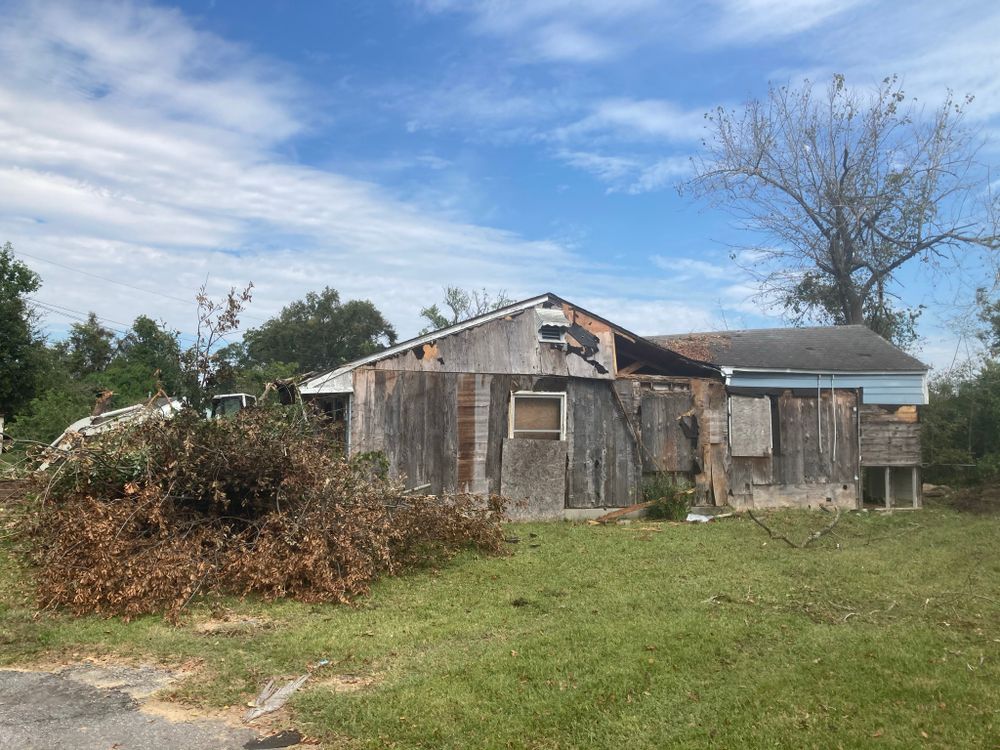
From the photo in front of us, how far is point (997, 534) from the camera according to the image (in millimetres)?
10945

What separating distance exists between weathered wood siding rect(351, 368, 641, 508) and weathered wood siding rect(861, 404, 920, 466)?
5.15 metres

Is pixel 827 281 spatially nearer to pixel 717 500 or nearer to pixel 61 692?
pixel 717 500

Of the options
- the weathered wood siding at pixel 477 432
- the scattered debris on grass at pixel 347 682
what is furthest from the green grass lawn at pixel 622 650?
the weathered wood siding at pixel 477 432

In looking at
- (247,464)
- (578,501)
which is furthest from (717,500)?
(247,464)

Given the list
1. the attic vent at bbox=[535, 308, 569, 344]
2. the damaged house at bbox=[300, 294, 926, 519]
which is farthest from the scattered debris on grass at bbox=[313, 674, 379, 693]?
the attic vent at bbox=[535, 308, 569, 344]

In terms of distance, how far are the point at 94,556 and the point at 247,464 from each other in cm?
162

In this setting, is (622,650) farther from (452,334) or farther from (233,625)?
(452,334)

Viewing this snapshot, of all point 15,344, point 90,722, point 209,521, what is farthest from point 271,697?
point 15,344

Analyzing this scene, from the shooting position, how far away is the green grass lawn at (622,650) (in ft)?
13.3

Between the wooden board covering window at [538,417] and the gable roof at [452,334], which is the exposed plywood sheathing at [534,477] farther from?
the gable roof at [452,334]

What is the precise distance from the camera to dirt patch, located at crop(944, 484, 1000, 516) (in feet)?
47.0

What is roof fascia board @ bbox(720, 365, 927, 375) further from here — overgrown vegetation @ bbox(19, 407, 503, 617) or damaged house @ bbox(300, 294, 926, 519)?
overgrown vegetation @ bbox(19, 407, 503, 617)

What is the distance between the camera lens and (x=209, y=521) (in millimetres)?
7504

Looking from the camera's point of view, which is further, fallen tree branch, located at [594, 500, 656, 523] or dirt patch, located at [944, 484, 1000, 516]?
dirt patch, located at [944, 484, 1000, 516]
